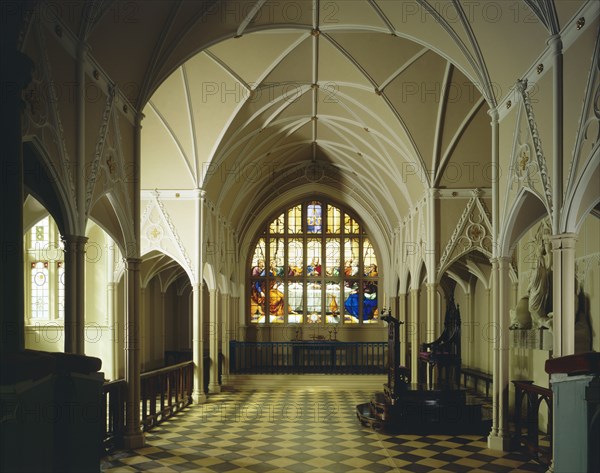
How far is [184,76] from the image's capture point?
15.1m

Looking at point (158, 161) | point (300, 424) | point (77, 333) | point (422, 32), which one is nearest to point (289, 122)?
point (158, 161)

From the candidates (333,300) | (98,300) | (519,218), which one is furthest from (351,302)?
(519,218)

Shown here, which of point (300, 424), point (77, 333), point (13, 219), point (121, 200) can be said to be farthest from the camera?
point (300, 424)

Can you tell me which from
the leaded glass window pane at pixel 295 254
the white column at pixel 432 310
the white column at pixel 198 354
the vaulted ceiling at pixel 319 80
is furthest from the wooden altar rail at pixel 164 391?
the leaded glass window pane at pixel 295 254

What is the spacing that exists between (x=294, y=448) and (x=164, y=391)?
5.74 meters

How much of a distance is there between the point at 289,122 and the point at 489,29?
410 inches

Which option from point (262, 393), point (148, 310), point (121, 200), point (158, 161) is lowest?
point (262, 393)

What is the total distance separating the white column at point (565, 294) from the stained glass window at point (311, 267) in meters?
22.1

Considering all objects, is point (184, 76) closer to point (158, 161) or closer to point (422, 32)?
point (158, 161)

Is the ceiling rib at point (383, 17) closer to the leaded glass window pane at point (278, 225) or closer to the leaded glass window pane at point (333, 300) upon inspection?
the leaded glass window pane at point (278, 225)

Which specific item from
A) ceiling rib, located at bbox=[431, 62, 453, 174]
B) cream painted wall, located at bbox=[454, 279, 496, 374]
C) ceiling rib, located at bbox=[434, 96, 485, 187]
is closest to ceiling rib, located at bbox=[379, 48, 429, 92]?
ceiling rib, located at bbox=[431, 62, 453, 174]

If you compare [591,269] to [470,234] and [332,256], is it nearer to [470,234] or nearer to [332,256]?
[470,234]

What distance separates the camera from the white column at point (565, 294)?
823 centimetres

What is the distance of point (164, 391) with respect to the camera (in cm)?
1614
